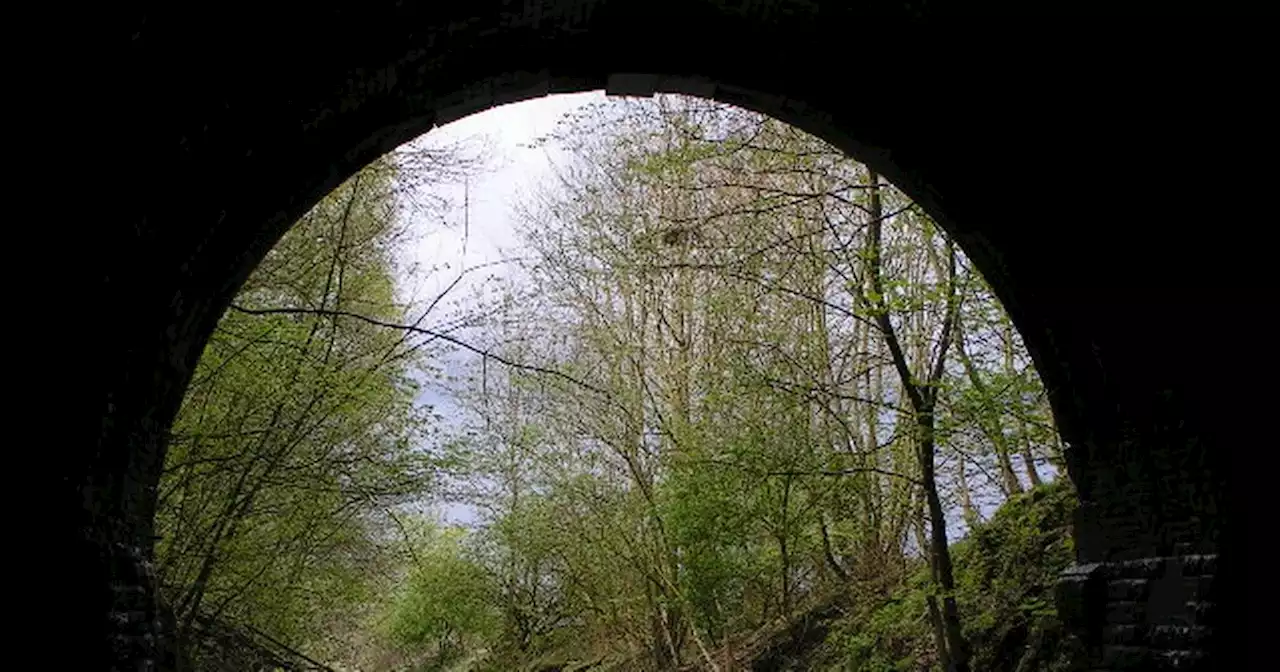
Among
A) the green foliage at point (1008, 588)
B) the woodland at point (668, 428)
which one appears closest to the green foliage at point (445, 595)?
the woodland at point (668, 428)

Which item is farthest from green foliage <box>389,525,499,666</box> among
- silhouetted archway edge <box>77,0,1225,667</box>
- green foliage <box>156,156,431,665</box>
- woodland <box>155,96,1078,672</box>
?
silhouetted archway edge <box>77,0,1225,667</box>

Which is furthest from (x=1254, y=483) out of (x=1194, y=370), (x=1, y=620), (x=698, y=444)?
(x=698, y=444)

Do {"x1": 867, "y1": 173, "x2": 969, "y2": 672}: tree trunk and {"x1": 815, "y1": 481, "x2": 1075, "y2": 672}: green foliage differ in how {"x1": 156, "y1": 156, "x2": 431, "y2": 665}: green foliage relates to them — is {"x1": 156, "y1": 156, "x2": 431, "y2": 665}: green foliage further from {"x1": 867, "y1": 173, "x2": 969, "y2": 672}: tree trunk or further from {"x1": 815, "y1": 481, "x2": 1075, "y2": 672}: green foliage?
{"x1": 815, "y1": 481, "x2": 1075, "y2": 672}: green foliage

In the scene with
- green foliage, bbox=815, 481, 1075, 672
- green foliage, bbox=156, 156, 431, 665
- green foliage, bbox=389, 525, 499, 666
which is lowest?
green foliage, bbox=815, 481, 1075, 672

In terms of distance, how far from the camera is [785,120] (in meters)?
3.54

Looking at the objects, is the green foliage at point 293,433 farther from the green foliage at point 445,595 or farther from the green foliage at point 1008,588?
the green foliage at point 445,595

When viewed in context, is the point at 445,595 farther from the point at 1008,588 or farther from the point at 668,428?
the point at 1008,588

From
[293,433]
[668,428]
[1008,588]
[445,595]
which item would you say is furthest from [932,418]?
[445,595]

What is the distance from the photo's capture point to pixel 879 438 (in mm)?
7883

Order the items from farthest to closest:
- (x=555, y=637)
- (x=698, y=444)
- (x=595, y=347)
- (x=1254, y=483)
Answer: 1. (x=555, y=637)
2. (x=595, y=347)
3. (x=698, y=444)
4. (x=1254, y=483)

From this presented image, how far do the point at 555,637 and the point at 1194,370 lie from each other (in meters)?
11.2

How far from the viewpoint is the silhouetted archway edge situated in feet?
8.66

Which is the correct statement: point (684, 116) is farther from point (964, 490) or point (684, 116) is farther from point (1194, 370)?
point (1194, 370)

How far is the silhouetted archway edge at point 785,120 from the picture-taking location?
2641 millimetres
